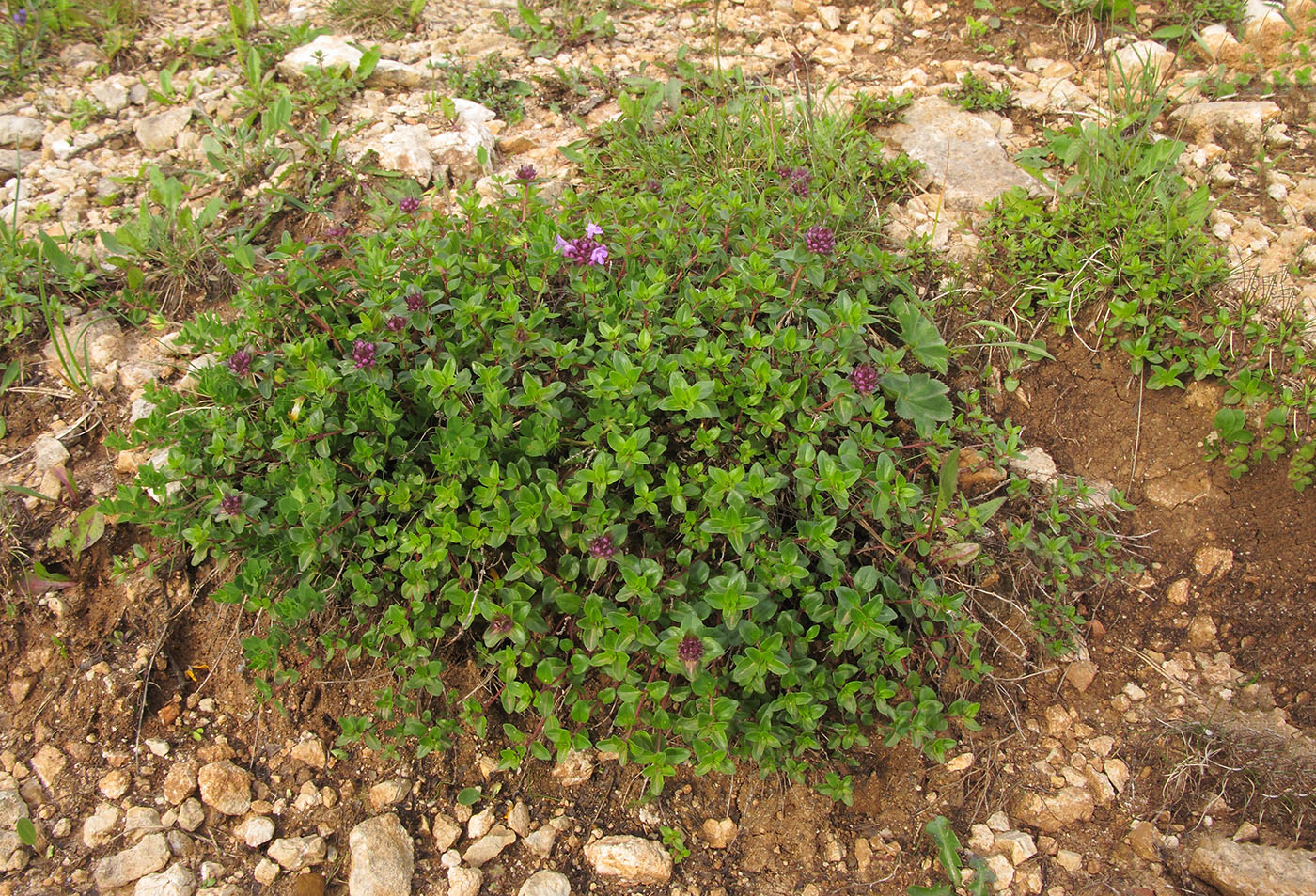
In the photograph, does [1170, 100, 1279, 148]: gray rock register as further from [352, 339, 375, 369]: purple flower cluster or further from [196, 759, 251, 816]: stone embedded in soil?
[196, 759, 251, 816]: stone embedded in soil

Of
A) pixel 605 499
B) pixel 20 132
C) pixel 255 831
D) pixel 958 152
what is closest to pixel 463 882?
pixel 255 831

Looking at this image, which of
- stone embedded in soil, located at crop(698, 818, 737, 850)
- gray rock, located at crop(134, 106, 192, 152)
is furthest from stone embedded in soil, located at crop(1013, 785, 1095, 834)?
gray rock, located at crop(134, 106, 192, 152)

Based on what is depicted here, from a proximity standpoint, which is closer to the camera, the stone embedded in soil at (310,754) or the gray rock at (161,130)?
the stone embedded in soil at (310,754)

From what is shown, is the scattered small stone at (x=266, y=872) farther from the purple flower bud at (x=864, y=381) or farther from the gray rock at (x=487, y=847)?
the purple flower bud at (x=864, y=381)

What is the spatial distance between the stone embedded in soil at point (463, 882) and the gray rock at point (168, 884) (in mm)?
696

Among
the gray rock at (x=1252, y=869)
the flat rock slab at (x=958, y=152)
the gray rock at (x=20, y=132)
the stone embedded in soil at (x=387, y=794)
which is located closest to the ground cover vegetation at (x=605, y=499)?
the stone embedded in soil at (x=387, y=794)

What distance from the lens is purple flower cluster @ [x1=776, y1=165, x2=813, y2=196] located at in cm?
340

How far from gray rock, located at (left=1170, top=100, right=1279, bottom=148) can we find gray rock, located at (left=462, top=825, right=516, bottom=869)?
408 centimetres

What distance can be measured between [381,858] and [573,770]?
23.7 inches

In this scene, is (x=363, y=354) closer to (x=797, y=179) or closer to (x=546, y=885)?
(x=546, y=885)

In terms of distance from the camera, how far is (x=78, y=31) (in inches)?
188

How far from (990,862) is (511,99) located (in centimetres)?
400

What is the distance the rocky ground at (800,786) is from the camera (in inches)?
97.0

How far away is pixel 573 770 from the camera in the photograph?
2.69 metres
